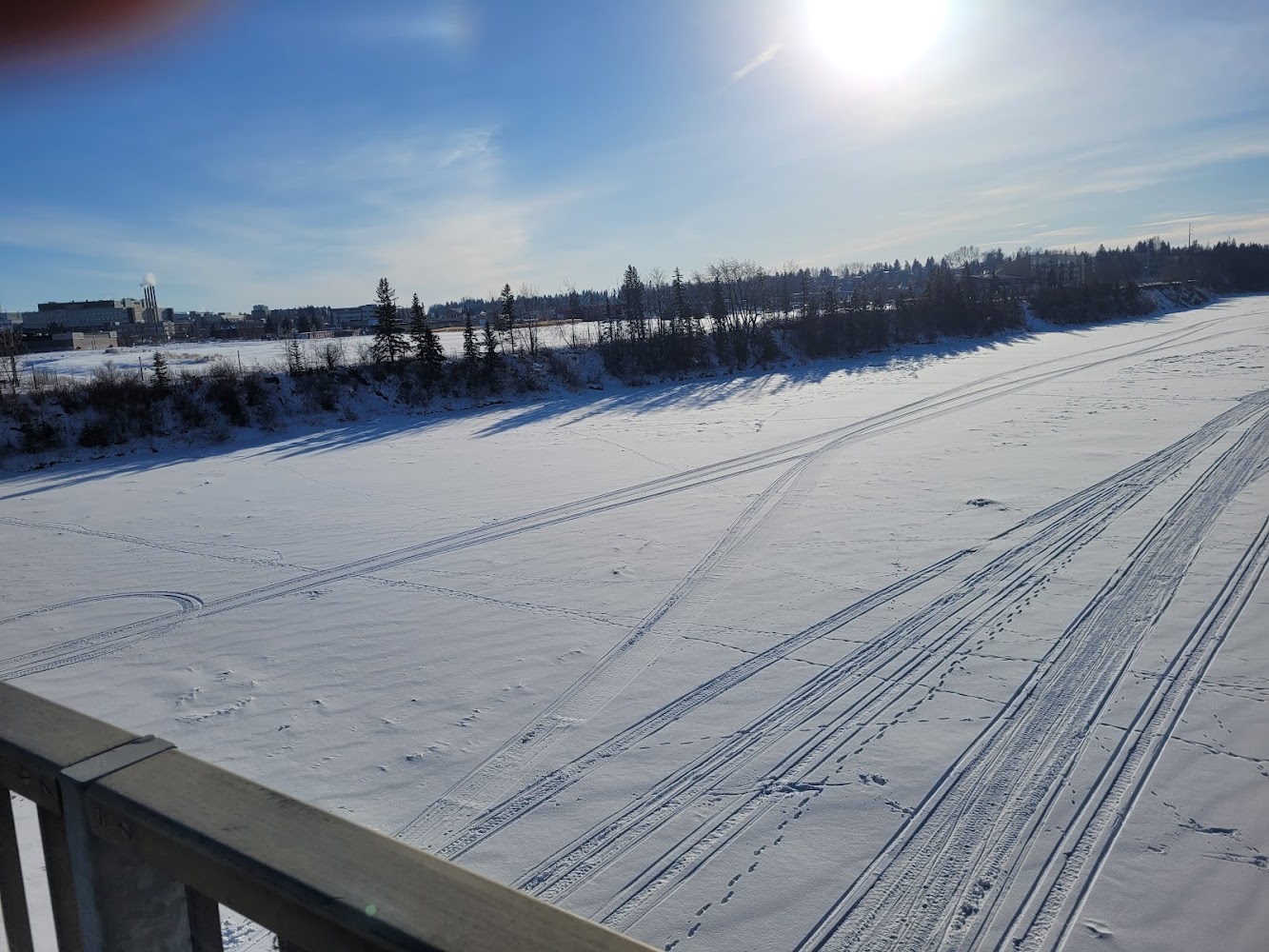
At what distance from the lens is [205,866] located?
4.46 feet

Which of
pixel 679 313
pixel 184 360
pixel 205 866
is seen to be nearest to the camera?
pixel 205 866

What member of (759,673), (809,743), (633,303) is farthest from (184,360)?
(809,743)

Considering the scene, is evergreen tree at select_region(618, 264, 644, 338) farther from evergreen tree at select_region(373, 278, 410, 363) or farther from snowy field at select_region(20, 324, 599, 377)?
evergreen tree at select_region(373, 278, 410, 363)

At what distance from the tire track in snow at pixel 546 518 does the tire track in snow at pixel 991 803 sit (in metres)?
9.70

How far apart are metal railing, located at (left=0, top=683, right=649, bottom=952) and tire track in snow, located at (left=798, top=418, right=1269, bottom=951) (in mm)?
4588

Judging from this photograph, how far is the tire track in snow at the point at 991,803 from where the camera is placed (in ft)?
17.1

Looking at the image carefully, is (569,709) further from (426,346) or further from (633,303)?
(633,303)

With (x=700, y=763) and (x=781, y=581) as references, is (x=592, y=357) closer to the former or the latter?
(x=781, y=581)

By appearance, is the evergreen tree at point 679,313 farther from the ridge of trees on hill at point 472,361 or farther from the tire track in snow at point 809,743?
the tire track in snow at point 809,743

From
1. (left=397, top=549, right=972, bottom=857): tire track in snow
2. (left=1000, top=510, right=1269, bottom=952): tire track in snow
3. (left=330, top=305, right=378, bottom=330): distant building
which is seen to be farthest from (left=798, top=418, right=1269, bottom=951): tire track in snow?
(left=330, top=305, right=378, bottom=330): distant building

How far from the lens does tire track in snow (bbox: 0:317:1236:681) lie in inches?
421

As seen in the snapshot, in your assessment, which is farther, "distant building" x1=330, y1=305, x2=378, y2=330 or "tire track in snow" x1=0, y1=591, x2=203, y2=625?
"distant building" x1=330, y1=305, x2=378, y2=330

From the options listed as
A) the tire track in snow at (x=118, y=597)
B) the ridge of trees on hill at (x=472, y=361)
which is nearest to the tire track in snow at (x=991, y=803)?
the tire track in snow at (x=118, y=597)

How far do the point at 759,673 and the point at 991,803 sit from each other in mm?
2911
